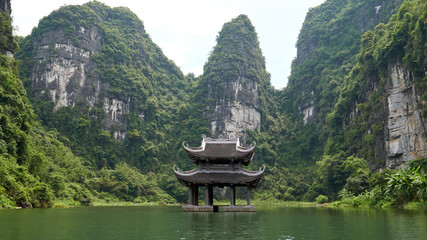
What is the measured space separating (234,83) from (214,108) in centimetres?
803

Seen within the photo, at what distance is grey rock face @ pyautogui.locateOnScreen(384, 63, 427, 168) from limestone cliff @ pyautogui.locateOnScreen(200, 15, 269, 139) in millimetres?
39602

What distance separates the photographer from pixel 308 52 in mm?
94500

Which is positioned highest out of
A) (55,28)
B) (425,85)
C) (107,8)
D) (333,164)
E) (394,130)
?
(107,8)

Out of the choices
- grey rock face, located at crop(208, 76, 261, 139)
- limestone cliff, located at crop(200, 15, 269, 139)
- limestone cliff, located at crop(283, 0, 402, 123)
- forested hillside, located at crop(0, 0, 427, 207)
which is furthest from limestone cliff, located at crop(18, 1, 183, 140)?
limestone cliff, located at crop(283, 0, 402, 123)

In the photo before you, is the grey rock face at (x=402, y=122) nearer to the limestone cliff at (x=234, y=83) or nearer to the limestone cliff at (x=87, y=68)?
the limestone cliff at (x=234, y=83)

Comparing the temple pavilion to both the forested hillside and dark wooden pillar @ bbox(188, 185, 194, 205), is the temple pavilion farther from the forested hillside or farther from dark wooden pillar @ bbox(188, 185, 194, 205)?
the forested hillside

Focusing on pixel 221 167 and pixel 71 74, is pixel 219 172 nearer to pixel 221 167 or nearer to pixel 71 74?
pixel 221 167

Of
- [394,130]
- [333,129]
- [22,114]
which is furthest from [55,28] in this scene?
[394,130]

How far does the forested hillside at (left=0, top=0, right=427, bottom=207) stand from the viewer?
36250 millimetres

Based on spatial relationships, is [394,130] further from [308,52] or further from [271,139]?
[308,52]

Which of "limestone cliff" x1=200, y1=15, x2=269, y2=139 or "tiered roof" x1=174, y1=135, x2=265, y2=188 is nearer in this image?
"tiered roof" x1=174, y1=135, x2=265, y2=188

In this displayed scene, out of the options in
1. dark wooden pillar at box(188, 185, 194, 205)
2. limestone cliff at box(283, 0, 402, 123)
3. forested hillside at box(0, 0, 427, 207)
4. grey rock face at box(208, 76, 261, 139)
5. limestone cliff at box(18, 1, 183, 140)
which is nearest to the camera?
dark wooden pillar at box(188, 185, 194, 205)

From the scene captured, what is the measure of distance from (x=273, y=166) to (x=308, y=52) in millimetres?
36231

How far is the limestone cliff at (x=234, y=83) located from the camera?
8088 cm
